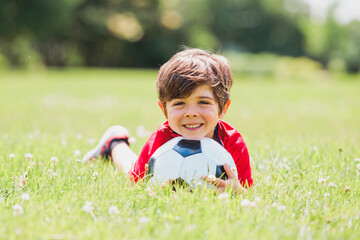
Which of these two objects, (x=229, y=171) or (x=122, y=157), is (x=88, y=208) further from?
(x=122, y=157)

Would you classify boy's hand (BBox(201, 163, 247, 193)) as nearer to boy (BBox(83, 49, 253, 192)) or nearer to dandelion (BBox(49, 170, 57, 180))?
boy (BBox(83, 49, 253, 192))

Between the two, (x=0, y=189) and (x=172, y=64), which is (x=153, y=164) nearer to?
(x=172, y=64)

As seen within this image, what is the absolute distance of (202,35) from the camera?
175 feet

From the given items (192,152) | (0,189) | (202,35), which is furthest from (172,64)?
(202,35)

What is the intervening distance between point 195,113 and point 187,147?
254 millimetres

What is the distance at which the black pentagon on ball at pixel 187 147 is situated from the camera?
292cm

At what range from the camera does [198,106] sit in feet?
9.99

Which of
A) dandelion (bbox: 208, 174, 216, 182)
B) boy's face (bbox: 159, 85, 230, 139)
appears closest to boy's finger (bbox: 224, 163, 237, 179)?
dandelion (bbox: 208, 174, 216, 182)

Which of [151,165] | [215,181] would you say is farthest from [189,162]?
[151,165]

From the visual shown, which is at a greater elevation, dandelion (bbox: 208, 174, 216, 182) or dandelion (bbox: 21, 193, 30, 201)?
dandelion (bbox: 208, 174, 216, 182)

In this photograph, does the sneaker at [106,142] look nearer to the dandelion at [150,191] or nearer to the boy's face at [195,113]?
the boy's face at [195,113]

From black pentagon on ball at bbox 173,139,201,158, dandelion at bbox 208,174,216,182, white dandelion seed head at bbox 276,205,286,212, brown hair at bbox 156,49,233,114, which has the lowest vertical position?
white dandelion seed head at bbox 276,205,286,212

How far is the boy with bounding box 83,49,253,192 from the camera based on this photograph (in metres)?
3.01

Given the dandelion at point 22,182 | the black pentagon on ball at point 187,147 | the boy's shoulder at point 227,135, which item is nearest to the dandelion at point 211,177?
the black pentagon on ball at point 187,147
